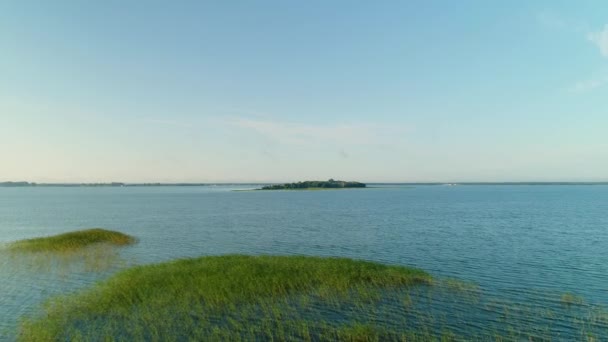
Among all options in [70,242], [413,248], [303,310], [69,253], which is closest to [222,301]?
[303,310]

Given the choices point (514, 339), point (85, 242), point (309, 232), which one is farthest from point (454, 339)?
point (85, 242)

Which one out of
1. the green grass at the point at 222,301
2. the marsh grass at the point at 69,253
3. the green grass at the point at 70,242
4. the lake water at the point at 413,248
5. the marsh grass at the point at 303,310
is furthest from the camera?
the green grass at the point at 70,242

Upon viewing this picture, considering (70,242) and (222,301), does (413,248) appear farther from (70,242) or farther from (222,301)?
(70,242)

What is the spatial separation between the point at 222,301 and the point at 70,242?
36030mm

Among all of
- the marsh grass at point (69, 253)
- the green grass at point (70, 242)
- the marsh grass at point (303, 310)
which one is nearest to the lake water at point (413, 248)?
the marsh grass at point (69, 253)

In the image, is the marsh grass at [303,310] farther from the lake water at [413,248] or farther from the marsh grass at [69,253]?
the marsh grass at [69,253]

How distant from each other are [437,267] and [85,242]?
47502mm

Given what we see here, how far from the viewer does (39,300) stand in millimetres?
25828

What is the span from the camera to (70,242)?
47969mm

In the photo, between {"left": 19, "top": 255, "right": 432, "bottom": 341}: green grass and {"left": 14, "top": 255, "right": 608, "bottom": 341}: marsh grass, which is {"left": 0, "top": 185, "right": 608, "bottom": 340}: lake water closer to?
{"left": 14, "top": 255, "right": 608, "bottom": 341}: marsh grass

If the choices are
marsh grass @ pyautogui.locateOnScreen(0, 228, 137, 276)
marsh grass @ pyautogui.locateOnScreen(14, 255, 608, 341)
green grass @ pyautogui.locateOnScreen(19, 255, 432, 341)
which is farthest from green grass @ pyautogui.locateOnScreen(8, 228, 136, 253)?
marsh grass @ pyautogui.locateOnScreen(14, 255, 608, 341)

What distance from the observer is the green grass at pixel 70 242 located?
45.1 meters

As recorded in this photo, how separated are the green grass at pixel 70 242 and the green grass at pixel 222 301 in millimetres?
20795

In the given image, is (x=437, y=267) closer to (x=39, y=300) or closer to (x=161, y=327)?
(x=161, y=327)
